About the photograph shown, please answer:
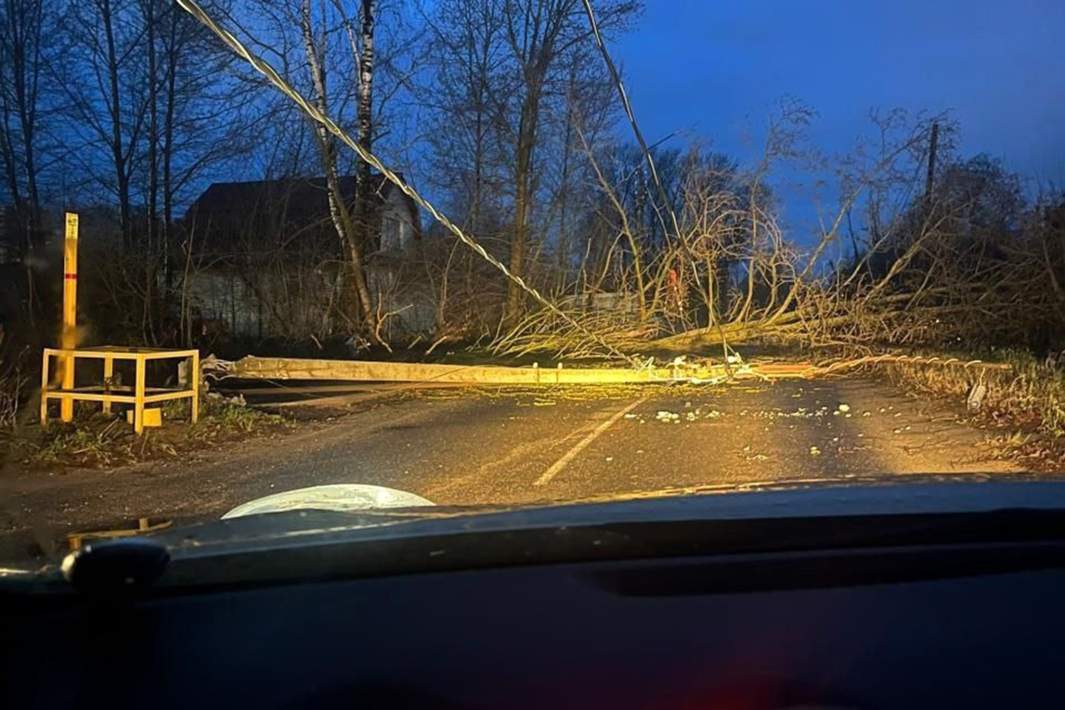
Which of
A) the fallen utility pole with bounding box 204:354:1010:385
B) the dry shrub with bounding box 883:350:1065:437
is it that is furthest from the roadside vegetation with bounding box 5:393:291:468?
the dry shrub with bounding box 883:350:1065:437

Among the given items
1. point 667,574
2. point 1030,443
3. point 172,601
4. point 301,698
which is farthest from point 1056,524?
point 1030,443

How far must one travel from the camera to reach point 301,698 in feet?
5.95

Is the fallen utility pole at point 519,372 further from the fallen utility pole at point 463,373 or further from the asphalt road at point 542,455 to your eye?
the asphalt road at point 542,455

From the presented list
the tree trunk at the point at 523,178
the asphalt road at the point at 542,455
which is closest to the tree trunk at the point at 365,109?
the tree trunk at the point at 523,178

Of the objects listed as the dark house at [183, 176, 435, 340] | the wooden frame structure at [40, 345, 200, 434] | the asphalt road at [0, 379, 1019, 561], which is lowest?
the asphalt road at [0, 379, 1019, 561]

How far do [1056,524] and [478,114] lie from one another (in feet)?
92.2

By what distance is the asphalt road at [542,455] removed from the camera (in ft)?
26.7

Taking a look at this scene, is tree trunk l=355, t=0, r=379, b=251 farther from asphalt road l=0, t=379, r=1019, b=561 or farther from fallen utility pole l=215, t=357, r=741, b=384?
asphalt road l=0, t=379, r=1019, b=561

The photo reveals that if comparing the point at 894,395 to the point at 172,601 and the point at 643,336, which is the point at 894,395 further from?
the point at 172,601

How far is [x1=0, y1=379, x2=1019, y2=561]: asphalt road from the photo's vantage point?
8.14 meters

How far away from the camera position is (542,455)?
33.9ft

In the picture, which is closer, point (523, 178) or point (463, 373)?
point (463, 373)

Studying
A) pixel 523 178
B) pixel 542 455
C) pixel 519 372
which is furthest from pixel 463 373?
pixel 523 178

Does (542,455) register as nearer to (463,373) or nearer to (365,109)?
(463,373)
